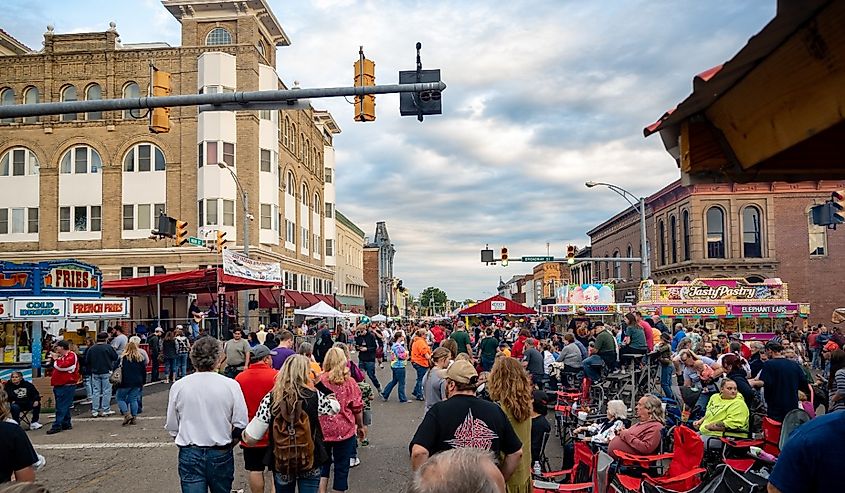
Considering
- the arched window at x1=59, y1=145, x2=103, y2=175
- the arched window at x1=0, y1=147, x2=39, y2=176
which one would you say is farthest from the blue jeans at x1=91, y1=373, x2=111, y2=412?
the arched window at x1=0, y1=147, x2=39, y2=176

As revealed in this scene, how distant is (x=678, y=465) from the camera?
733 centimetres

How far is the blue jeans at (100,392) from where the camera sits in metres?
15.1

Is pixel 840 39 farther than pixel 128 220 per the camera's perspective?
No

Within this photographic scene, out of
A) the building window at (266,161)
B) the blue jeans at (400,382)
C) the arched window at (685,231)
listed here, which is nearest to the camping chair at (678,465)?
the blue jeans at (400,382)

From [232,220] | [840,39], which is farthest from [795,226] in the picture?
[840,39]

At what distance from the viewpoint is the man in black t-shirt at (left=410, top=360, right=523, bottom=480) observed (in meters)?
4.72

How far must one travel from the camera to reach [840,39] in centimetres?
234

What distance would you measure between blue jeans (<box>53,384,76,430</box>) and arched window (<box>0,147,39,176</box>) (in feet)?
109

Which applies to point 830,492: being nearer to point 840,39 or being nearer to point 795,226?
point 840,39

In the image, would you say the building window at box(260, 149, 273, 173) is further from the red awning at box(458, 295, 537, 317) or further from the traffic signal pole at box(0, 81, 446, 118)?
the traffic signal pole at box(0, 81, 446, 118)

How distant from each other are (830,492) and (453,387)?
2616 mm

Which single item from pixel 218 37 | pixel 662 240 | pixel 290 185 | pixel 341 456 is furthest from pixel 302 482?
pixel 662 240

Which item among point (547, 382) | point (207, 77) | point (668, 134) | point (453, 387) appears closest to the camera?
point (668, 134)

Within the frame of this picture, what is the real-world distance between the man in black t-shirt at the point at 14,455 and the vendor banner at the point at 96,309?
47.6ft
